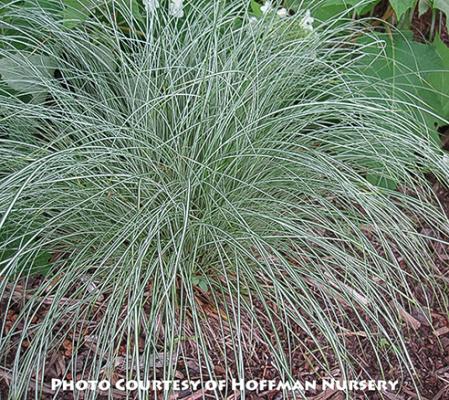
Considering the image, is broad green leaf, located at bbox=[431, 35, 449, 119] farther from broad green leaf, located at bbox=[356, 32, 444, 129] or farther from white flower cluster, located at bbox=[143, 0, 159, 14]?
white flower cluster, located at bbox=[143, 0, 159, 14]

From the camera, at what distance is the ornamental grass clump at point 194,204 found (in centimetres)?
140

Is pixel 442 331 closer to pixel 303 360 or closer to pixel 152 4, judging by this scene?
pixel 303 360

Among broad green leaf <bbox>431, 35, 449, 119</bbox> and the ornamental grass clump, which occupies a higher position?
broad green leaf <bbox>431, 35, 449, 119</bbox>

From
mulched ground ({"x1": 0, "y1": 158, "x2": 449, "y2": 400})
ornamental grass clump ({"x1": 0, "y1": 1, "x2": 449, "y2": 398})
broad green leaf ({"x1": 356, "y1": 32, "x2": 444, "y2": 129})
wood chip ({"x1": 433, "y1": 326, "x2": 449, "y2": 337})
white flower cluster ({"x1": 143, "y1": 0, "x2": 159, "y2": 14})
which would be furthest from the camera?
broad green leaf ({"x1": 356, "y1": 32, "x2": 444, "y2": 129})

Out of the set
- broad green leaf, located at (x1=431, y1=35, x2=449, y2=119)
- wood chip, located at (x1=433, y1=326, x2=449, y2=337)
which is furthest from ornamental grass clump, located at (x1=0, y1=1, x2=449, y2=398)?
broad green leaf, located at (x1=431, y1=35, x2=449, y2=119)

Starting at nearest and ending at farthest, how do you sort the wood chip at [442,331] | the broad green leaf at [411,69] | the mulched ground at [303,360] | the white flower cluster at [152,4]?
the mulched ground at [303,360] < the white flower cluster at [152,4] < the wood chip at [442,331] < the broad green leaf at [411,69]

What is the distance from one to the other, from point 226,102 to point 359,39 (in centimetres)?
63

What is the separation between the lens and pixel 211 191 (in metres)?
1.50

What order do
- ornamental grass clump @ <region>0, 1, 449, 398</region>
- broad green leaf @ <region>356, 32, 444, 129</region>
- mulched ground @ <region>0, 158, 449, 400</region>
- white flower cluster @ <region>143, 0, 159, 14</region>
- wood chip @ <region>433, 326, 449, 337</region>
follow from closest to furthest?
ornamental grass clump @ <region>0, 1, 449, 398</region>, mulched ground @ <region>0, 158, 449, 400</region>, white flower cluster @ <region>143, 0, 159, 14</region>, wood chip @ <region>433, 326, 449, 337</region>, broad green leaf @ <region>356, 32, 444, 129</region>

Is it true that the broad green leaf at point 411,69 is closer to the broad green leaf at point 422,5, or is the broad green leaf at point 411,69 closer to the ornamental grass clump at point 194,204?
the broad green leaf at point 422,5

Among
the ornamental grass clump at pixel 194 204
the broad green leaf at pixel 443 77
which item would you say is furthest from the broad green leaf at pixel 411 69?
the ornamental grass clump at pixel 194 204

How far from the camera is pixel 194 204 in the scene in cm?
154

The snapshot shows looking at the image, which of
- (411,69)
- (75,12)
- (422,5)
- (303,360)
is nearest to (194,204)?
(303,360)

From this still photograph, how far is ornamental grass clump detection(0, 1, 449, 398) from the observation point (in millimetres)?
1404
